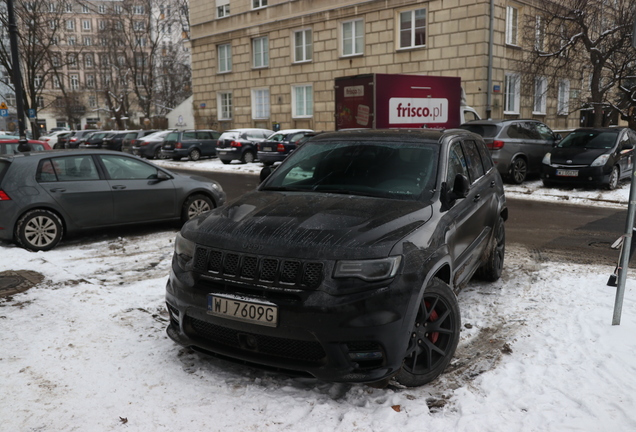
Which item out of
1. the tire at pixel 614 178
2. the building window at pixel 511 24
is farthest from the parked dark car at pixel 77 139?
the tire at pixel 614 178

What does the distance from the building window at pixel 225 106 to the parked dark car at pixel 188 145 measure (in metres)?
7.98

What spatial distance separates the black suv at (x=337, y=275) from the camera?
3.28 metres

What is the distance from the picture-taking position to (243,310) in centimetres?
338

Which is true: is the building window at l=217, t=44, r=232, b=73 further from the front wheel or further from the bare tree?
the front wheel

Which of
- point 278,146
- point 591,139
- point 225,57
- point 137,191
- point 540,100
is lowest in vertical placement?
point 137,191

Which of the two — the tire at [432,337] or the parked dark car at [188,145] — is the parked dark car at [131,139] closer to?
the parked dark car at [188,145]

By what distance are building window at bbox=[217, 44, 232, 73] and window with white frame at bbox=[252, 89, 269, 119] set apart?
10.6ft

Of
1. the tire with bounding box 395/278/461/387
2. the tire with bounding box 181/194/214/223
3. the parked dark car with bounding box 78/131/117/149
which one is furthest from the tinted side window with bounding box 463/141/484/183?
the parked dark car with bounding box 78/131/117/149

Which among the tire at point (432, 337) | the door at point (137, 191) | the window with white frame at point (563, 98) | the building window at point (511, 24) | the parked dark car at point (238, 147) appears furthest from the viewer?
the window with white frame at point (563, 98)

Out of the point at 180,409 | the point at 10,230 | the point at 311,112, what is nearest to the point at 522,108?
the point at 311,112

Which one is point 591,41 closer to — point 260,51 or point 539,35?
point 539,35

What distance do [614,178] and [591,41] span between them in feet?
25.6

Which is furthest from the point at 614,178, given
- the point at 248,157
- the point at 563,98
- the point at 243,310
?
the point at 563,98

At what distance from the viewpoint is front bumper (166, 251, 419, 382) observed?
325 cm
